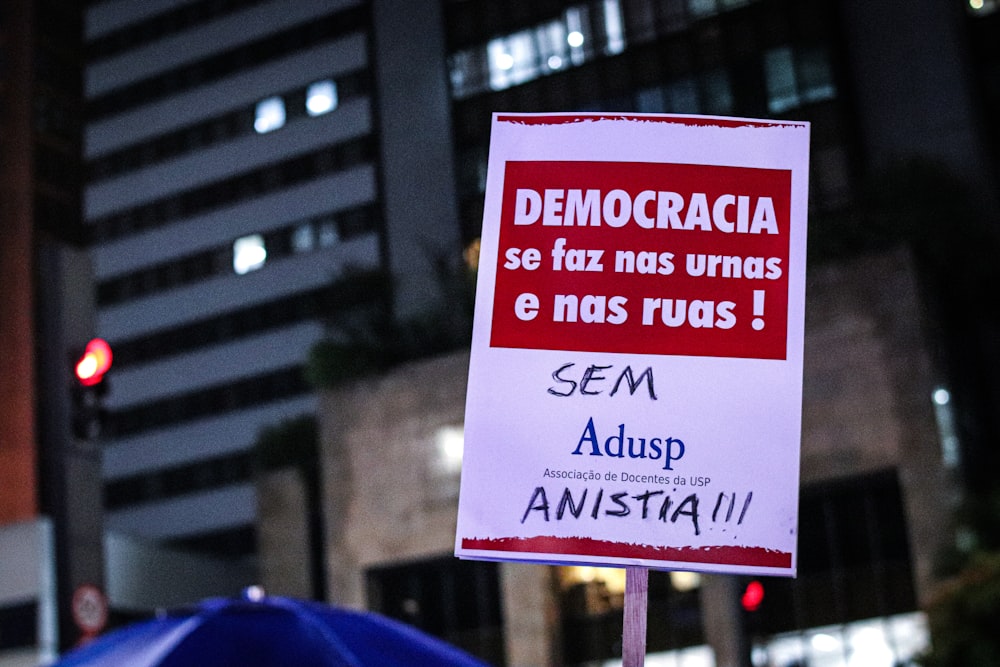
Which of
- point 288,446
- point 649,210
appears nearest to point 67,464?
point 649,210

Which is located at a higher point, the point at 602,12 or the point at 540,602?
the point at 602,12

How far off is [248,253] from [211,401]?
599cm

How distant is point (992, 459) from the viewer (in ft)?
110

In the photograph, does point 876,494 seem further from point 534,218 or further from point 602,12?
point 534,218

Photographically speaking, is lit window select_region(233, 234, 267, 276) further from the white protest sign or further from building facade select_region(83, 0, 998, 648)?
the white protest sign

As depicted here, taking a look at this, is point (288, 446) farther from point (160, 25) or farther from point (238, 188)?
point (160, 25)

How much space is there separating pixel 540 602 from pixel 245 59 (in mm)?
31493

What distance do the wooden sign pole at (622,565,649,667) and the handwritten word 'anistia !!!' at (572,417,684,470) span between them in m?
0.30

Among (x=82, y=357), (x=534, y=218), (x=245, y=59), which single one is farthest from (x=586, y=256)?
(x=245, y=59)

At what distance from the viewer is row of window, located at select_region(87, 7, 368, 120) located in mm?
53250

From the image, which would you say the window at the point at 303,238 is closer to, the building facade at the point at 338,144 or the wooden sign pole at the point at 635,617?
the building facade at the point at 338,144

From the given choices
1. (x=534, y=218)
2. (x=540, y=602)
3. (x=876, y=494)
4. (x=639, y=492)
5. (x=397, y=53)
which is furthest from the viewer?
(x=397, y=53)

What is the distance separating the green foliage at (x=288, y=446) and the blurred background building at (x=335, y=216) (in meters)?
2.02

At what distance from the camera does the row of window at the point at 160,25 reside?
186ft
